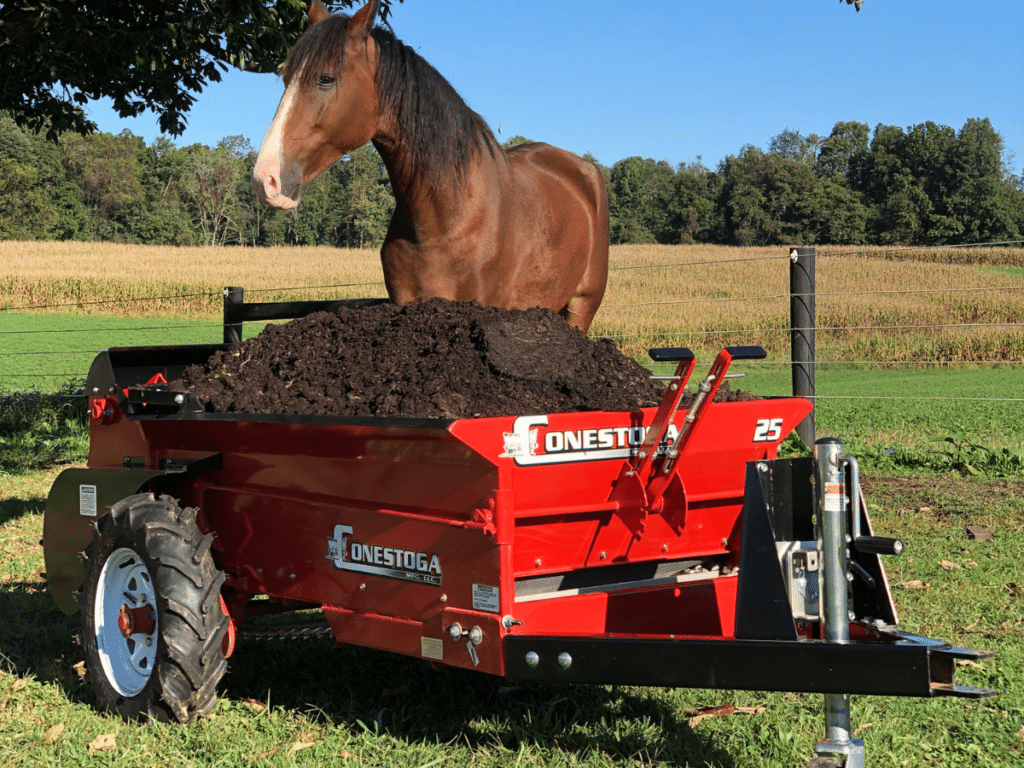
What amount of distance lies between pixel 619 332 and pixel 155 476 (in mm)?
18098

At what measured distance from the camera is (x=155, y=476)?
3895mm

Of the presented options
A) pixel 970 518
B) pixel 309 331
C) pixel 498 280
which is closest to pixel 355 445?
pixel 309 331

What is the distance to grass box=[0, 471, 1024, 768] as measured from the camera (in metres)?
3.23

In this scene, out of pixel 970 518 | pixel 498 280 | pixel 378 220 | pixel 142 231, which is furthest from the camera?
pixel 142 231

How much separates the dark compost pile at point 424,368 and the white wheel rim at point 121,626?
71 centimetres

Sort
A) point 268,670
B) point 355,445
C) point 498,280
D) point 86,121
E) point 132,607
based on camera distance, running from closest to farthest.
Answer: point 355,445
point 132,607
point 268,670
point 498,280
point 86,121

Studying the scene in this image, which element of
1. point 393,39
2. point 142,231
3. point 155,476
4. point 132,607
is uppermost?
point 142,231

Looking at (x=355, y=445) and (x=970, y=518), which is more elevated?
(x=355, y=445)

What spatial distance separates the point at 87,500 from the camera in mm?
4273

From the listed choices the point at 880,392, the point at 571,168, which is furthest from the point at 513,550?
the point at 880,392

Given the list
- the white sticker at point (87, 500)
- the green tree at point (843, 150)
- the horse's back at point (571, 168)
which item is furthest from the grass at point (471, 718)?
the green tree at point (843, 150)

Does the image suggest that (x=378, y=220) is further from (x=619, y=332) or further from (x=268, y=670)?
(x=268, y=670)

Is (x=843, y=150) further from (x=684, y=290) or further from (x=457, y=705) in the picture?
(x=457, y=705)

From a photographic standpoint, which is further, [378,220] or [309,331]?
[378,220]
